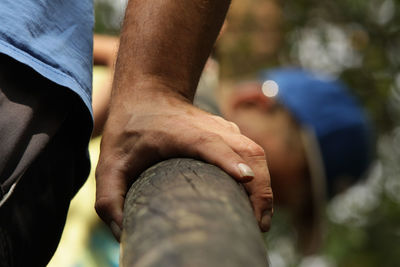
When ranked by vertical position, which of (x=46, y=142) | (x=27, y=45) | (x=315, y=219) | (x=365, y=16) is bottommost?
(x=315, y=219)

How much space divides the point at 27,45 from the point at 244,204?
0.42 m

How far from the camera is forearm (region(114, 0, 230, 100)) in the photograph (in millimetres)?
1128

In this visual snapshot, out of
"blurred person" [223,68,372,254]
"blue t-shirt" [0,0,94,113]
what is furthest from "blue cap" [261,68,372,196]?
"blue t-shirt" [0,0,94,113]

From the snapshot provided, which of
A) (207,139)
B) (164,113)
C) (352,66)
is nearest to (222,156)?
(207,139)

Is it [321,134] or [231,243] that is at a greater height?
[231,243]

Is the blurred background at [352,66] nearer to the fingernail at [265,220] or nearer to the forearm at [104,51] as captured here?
the forearm at [104,51]

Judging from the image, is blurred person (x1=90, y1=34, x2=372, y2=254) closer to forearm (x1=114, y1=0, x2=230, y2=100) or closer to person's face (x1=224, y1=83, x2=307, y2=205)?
person's face (x1=224, y1=83, x2=307, y2=205)

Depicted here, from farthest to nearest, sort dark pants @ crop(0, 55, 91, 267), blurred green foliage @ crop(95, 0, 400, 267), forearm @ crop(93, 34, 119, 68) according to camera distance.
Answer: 1. blurred green foliage @ crop(95, 0, 400, 267)
2. forearm @ crop(93, 34, 119, 68)
3. dark pants @ crop(0, 55, 91, 267)

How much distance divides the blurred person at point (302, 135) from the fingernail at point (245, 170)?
101 inches

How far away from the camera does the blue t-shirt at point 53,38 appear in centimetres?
111

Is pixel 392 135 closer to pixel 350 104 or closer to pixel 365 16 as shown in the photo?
pixel 365 16

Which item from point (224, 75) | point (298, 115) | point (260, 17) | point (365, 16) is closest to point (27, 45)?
point (298, 115)

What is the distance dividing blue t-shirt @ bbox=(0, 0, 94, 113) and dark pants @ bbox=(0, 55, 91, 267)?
2cm

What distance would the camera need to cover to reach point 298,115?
3689 mm
